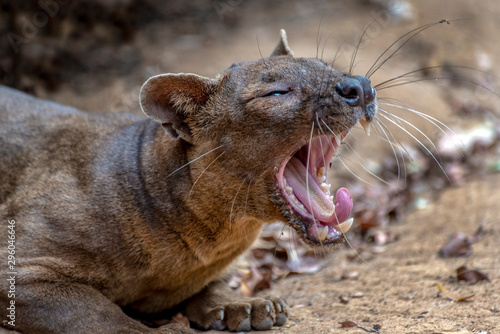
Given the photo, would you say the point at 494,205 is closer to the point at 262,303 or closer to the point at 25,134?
the point at 262,303

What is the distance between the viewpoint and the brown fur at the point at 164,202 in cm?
402

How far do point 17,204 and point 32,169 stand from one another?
1.15ft

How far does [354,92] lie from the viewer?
3.97 metres

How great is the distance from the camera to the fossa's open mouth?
3996mm

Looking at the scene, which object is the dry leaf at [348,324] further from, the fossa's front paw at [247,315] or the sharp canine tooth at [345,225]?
the sharp canine tooth at [345,225]

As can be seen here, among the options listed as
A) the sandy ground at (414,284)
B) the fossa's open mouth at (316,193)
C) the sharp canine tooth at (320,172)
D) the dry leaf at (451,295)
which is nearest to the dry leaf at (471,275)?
the sandy ground at (414,284)

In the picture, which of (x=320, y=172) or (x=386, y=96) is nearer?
(x=320, y=172)

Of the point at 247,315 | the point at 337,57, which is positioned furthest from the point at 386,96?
the point at 247,315

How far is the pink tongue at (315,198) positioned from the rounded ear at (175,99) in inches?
28.1

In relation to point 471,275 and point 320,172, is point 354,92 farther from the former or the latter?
point 471,275

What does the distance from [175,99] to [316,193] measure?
1.09 m

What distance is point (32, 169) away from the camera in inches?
187

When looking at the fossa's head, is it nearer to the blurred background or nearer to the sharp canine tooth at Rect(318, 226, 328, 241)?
the sharp canine tooth at Rect(318, 226, 328, 241)

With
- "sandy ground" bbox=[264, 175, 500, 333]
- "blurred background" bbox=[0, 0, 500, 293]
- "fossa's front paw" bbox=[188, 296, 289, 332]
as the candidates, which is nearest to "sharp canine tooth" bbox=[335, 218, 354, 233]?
"sandy ground" bbox=[264, 175, 500, 333]
